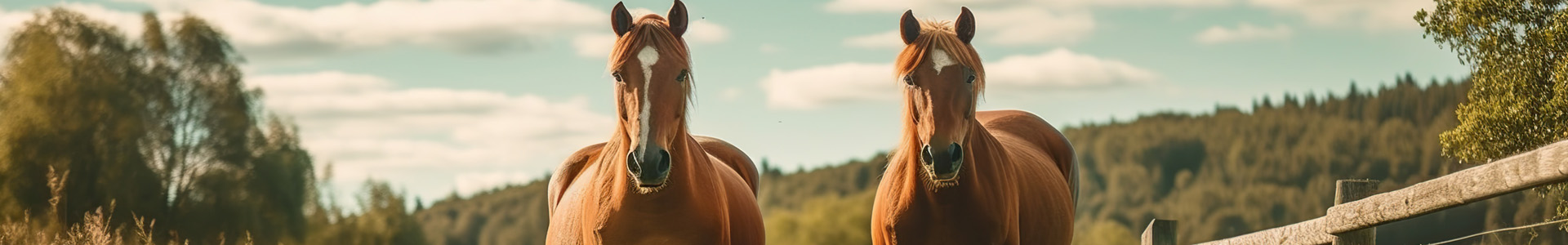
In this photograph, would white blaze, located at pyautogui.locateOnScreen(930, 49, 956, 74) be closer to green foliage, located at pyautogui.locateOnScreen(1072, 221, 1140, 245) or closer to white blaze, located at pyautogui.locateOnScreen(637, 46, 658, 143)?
white blaze, located at pyautogui.locateOnScreen(637, 46, 658, 143)

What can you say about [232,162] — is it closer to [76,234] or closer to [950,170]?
[76,234]

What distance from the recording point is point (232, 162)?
26.6 metres

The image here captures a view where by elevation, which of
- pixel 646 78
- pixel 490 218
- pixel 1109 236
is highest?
pixel 646 78

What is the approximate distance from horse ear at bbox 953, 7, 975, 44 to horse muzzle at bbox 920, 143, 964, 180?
2.25 feet

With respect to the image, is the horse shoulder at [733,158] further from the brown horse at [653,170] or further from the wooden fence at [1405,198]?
the wooden fence at [1405,198]

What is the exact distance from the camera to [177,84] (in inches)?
1123

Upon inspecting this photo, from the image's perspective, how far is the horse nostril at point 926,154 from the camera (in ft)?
16.0

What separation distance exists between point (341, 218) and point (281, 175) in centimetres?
267

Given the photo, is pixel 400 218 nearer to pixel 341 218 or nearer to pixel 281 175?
pixel 341 218

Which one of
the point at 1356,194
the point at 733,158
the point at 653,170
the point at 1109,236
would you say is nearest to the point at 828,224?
the point at 1109,236

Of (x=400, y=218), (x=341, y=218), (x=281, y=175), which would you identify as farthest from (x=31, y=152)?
(x=400, y=218)

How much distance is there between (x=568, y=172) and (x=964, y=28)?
2.55 m

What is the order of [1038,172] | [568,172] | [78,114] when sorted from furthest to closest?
[78,114] → [568,172] → [1038,172]

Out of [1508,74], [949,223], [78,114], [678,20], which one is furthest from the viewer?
[78,114]
